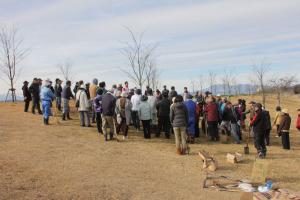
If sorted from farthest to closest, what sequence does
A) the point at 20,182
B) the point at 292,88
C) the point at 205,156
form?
the point at 292,88 → the point at 205,156 → the point at 20,182

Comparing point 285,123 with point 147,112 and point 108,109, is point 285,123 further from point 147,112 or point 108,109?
point 108,109

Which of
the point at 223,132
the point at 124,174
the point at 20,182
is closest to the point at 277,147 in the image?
the point at 223,132

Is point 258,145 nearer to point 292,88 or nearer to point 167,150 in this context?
point 167,150

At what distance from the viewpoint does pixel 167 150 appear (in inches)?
599

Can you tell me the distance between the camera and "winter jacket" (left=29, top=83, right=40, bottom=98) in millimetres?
→ 19516

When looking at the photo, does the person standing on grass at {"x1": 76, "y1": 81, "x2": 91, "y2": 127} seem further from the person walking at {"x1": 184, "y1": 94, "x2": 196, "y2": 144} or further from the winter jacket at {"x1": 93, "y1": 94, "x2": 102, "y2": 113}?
the person walking at {"x1": 184, "y1": 94, "x2": 196, "y2": 144}

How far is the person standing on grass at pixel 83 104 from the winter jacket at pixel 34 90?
2528 mm

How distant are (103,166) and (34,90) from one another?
880 cm

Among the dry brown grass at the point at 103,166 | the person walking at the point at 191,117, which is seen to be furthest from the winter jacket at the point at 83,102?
the person walking at the point at 191,117

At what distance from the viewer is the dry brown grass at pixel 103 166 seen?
9.79 m

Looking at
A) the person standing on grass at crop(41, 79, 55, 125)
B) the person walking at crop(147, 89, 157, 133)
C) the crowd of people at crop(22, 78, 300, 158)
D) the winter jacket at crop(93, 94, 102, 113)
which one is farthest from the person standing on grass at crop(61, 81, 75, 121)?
the person walking at crop(147, 89, 157, 133)

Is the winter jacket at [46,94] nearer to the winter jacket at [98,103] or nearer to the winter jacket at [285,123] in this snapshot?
the winter jacket at [98,103]

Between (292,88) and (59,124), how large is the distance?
46374mm

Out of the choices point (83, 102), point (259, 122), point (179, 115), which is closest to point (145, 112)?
→ point (179, 115)
